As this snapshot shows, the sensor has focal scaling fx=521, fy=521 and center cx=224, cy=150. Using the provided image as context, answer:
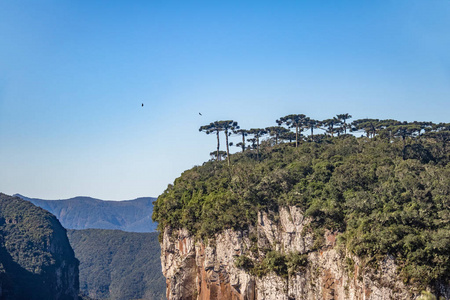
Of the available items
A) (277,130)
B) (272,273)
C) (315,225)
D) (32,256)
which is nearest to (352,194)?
(315,225)

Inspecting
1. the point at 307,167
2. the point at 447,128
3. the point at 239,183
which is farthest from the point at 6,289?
the point at 447,128

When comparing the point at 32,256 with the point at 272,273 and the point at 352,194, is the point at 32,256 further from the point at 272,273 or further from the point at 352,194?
the point at 352,194

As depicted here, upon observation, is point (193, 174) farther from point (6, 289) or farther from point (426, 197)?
point (6, 289)

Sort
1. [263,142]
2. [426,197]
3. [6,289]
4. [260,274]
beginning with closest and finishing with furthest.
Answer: [426,197] → [260,274] → [263,142] → [6,289]

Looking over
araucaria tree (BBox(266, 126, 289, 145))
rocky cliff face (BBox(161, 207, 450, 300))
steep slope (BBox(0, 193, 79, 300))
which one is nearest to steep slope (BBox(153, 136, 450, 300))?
rocky cliff face (BBox(161, 207, 450, 300))

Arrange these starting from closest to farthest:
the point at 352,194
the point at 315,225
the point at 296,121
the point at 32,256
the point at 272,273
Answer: the point at 352,194 < the point at 315,225 < the point at 272,273 < the point at 296,121 < the point at 32,256
